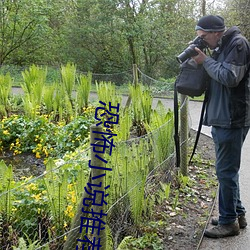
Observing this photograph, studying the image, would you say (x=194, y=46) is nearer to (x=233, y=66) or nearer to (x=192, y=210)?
(x=233, y=66)

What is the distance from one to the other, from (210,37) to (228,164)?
3.46ft

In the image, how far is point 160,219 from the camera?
354cm

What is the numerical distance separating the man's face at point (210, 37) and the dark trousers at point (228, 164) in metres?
0.70

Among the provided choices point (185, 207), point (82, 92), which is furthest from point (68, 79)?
point (185, 207)

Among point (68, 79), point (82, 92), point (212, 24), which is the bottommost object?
point (82, 92)

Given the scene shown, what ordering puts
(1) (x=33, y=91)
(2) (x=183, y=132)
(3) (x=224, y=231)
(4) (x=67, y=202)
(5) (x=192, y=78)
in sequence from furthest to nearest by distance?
(1) (x=33, y=91) < (2) (x=183, y=132) < (3) (x=224, y=231) < (5) (x=192, y=78) < (4) (x=67, y=202)

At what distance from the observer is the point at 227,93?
2.94 meters

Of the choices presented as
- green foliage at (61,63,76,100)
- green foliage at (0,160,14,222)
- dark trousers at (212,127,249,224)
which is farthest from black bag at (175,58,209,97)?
green foliage at (61,63,76,100)

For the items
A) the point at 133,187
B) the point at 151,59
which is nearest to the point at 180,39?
the point at 151,59

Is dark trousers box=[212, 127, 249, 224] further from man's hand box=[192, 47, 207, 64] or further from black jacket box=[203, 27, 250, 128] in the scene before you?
man's hand box=[192, 47, 207, 64]

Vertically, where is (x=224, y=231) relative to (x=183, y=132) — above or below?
below

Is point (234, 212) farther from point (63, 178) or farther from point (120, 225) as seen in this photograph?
point (63, 178)

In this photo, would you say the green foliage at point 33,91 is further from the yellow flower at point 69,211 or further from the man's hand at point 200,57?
the man's hand at point 200,57

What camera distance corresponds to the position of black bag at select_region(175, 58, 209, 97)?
3078mm
